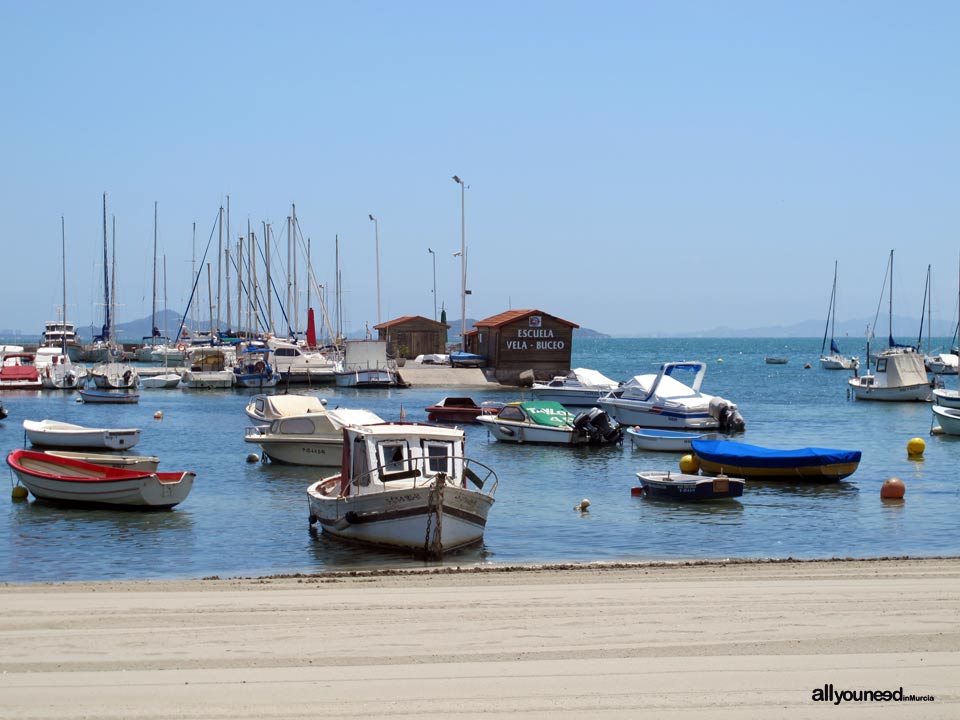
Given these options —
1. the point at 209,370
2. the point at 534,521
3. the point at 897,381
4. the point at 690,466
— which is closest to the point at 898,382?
the point at 897,381

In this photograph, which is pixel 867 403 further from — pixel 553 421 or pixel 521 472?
pixel 521 472

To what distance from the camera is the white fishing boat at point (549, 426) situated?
4128cm

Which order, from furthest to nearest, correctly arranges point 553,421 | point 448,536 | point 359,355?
point 359,355 < point 553,421 < point 448,536

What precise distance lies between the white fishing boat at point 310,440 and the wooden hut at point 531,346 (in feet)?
134

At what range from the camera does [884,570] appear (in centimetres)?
1669

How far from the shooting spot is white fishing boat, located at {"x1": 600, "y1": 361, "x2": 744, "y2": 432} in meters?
45.8

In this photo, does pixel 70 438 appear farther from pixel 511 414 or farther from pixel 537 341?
pixel 537 341

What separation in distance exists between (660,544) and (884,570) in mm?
5426

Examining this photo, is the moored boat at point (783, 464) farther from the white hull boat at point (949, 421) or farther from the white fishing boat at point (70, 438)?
the white fishing boat at point (70, 438)

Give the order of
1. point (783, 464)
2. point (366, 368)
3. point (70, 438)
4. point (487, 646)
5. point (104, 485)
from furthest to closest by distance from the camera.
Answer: point (366, 368) < point (70, 438) < point (783, 464) < point (104, 485) < point (487, 646)

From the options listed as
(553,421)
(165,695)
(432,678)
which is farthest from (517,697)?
(553,421)

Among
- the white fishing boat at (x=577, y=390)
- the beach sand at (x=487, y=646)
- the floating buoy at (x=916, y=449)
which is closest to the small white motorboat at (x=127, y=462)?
the beach sand at (x=487, y=646)

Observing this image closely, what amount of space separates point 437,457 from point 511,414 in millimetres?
22895

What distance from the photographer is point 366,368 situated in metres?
75.1
